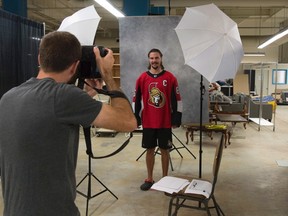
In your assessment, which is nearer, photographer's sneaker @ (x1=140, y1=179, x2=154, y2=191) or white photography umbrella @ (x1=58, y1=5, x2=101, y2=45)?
white photography umbrella @ (x1=58, y1=5, x2=101, y2=45)

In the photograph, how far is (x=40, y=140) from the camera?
1100 mm

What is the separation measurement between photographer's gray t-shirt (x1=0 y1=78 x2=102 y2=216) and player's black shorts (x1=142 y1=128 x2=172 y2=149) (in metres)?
2.65

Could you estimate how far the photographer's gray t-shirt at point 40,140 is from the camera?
3.58ft

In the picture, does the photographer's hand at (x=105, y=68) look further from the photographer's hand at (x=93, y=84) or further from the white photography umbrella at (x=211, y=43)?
the white photography umbrella at (x=211, y=43)

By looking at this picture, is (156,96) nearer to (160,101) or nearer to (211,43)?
(160,101)

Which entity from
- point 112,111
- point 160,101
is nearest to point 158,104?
point 160,101

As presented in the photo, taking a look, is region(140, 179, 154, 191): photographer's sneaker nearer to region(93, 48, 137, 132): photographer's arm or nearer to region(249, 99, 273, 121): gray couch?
region(93, 48, 137, 132): photographer's arm

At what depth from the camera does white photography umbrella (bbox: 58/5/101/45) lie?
260 cm

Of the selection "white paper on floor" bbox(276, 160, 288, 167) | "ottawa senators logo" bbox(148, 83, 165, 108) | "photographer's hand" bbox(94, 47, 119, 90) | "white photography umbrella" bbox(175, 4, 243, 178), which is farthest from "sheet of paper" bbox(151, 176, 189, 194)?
"white paper on floor" bbox(276, 160, 288, 167)

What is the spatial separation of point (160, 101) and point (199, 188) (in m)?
1.33

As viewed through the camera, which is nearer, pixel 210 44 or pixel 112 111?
pixel 112 111

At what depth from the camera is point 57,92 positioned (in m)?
1.10

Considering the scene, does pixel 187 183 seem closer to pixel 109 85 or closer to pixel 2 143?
pixel 109 85

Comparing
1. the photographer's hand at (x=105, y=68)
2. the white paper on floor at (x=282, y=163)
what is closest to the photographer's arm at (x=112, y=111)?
the photographer's hand at (x=105, y=68)
